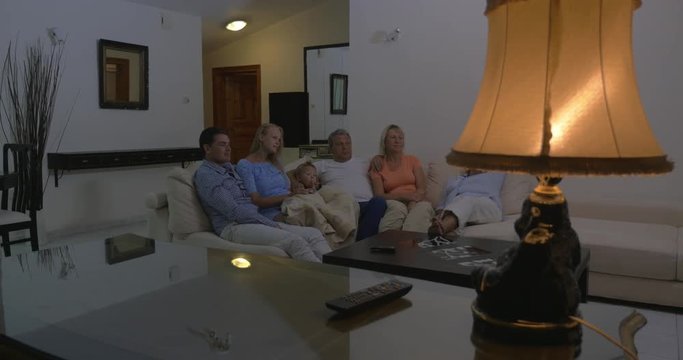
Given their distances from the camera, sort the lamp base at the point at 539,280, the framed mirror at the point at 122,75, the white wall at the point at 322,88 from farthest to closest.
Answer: the white wall at the point at 322,88
the framed mirror at the point at 122,75
the lamp base at the point at 539,280

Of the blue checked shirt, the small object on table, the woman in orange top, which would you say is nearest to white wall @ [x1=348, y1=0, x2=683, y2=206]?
the woman in orange top

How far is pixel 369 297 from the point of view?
59.7 inches

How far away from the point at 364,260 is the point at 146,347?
4.31 ft

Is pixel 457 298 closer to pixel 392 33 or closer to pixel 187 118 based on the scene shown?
pixel 392 33

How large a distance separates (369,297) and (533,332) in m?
0.56

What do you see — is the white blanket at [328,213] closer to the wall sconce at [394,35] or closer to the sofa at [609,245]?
the sofa at [609,245]

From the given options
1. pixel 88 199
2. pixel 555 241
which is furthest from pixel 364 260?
pixel 88 199

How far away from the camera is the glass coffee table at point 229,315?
1252 mm

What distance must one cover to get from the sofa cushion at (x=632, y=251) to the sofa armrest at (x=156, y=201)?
2.28 meters

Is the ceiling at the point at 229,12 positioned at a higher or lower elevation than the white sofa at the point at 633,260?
higher

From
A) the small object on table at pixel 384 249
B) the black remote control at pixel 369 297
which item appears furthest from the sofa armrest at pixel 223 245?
the black remote control at pixel 369 297

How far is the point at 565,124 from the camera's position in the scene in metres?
0.83

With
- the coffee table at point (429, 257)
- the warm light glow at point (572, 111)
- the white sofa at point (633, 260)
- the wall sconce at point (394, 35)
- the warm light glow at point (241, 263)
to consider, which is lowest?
the white sofa at point (633, 260)

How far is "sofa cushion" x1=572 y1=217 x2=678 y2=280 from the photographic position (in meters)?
2.83
